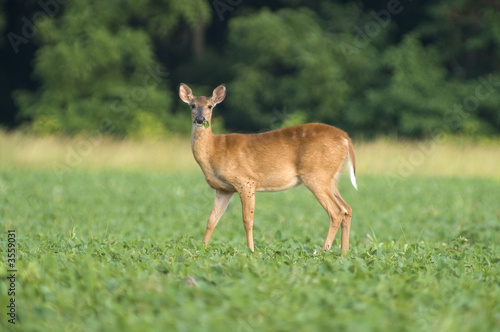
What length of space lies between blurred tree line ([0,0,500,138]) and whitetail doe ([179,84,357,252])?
18.6m

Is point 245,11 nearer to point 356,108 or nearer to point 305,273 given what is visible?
point 356,108

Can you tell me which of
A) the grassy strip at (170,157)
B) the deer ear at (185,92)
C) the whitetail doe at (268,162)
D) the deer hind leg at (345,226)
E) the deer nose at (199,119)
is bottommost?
the grassy strip at (170,157)

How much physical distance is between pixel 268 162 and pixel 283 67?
2275 centimetres

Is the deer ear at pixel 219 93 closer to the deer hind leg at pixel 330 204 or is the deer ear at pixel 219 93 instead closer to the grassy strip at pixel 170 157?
the deer hind leg at pixel 330 204

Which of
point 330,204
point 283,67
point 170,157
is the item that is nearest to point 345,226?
point 330,204

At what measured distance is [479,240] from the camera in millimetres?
9297

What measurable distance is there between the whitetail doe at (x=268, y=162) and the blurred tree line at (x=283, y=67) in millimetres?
18559

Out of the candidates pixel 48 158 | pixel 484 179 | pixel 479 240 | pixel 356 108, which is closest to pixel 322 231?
pixel 479 240

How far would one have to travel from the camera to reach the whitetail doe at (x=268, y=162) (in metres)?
7.41

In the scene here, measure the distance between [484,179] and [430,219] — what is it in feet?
27.3

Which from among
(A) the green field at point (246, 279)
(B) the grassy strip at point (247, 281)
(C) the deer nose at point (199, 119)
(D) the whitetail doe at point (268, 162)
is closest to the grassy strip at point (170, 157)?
(A) the green field at point (246, 279)

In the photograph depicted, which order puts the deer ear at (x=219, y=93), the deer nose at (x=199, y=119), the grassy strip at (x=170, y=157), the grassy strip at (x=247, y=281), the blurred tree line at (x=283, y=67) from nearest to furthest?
the grassy strip at (x=247, y=281) → the deer nose at (x=199, y=119) → the deer ear at (x=219, y=93) → the grassy strip at (x=170, y=157) → the blurred tree line at (x=283, y=67)

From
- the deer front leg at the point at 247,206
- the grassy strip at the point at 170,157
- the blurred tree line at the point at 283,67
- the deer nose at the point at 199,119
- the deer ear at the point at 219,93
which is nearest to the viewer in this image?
the deer nose at the point at 199,119

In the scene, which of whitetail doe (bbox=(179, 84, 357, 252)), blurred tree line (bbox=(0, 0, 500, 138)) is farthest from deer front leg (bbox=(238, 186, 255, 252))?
blurred tree line (bbox=(0, 0, 500, 138))
